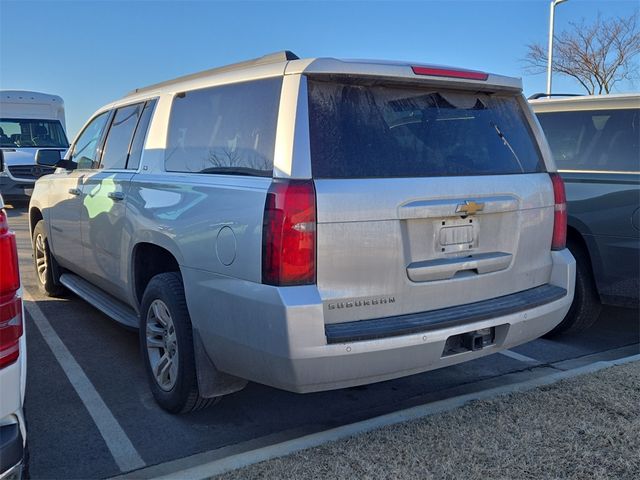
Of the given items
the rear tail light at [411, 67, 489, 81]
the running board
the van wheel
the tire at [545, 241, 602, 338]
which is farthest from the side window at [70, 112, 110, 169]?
the tire at [545, 241, 602, 338]

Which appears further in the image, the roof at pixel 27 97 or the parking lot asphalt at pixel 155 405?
the roof at pixel 27 97

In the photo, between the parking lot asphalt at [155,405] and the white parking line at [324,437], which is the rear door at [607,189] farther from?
the white parking line at [324,437]

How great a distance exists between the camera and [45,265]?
6.26 m

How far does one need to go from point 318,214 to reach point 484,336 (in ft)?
3.98

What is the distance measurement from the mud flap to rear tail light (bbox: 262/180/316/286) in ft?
2.55

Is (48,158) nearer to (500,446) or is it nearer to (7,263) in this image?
(7,263)

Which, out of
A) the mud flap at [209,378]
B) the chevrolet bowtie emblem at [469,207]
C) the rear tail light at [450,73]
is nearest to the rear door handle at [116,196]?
the mud flap at [209,378]

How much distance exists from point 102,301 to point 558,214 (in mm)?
3474

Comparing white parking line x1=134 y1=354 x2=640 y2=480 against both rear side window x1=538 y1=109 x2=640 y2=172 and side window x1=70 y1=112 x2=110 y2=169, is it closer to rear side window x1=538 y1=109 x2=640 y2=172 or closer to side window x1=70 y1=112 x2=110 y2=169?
rear side window x1=538 y1=109 x2=640 y2=172

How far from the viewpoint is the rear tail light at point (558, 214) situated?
143 inches

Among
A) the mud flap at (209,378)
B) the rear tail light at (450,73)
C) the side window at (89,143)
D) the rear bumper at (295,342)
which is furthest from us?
the side window at (89,143)

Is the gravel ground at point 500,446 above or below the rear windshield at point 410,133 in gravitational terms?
below

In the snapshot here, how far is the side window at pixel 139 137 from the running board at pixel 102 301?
1.07 meters

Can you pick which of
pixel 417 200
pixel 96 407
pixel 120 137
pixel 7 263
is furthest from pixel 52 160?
pixel 417 200
